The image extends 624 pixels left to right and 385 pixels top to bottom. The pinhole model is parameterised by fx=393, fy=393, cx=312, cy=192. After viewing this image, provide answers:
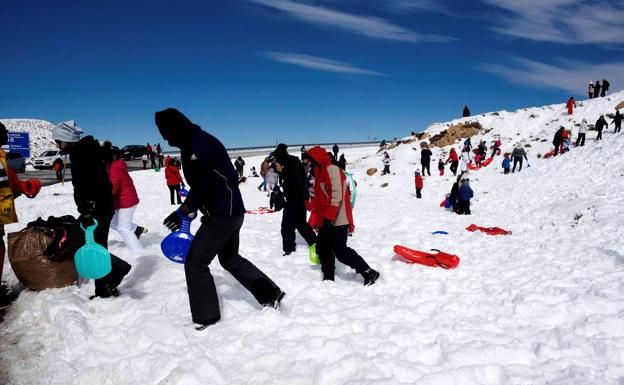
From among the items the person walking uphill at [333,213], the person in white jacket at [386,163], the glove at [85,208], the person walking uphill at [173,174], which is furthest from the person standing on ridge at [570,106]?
the glove at [85,208]

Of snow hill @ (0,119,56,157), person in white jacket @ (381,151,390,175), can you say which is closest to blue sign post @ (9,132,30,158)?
person in white jacket @ (381,151,390,175)

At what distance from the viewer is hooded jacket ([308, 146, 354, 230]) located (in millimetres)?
4668

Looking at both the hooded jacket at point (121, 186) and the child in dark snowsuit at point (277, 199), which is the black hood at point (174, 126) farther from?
the child in dark snowsuit at point (277, 199)

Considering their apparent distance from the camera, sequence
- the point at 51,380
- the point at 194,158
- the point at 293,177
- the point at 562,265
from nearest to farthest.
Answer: the point at 51,380
the point at 194,158
the point at 562,265
the point at 293,177

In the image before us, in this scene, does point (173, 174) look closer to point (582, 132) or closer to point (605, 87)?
point (582, 132)

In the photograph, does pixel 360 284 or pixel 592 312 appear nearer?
pixel 592 312

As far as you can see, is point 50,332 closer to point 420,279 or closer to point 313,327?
point 313,327

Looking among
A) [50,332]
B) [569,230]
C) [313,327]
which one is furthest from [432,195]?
[50,332]

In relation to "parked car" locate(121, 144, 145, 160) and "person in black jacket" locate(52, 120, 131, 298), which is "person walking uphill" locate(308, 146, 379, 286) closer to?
"person in black jacket" locate(52, 120, 131, 298)

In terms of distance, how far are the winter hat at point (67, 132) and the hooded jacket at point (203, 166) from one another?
1530 millimetres

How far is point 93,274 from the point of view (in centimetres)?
390

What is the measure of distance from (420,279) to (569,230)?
15.4ft

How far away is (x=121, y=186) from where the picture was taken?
539cm

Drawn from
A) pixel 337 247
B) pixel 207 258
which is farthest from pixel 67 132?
pixel 337 247
